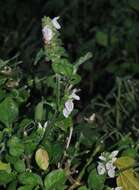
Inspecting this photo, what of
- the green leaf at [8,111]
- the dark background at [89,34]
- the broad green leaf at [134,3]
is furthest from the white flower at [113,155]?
the broad green leaf at [134,3]

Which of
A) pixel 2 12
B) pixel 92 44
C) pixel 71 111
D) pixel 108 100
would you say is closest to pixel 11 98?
pixel 71 111

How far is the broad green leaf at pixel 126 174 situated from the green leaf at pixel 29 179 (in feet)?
0.54

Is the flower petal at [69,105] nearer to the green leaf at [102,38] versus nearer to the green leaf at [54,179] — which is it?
the green leaf at [54,179]

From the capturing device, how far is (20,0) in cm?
353

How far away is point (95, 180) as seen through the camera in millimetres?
1395

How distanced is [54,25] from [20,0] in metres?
2.10

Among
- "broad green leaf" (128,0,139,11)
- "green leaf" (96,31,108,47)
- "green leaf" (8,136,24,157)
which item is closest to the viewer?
"green leaf" (8,136,24,157)

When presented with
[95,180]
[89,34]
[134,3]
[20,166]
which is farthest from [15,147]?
[89,34]

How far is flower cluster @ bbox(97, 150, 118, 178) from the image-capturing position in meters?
1.40

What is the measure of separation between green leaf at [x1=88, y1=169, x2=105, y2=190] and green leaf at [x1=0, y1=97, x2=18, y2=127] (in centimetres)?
20

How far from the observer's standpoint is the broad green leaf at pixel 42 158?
1.39 m

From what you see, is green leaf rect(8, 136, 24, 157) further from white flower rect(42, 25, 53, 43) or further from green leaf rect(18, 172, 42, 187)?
white flower rect(42, 25, 53, 43)

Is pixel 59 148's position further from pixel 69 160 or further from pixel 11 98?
pixel 11 98

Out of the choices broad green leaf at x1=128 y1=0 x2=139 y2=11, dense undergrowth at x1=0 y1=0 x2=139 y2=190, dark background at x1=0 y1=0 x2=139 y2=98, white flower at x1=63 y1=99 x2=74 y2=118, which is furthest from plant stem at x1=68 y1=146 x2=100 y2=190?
broad green leaf at x1=128 y1=0 x2=139 y2=11
